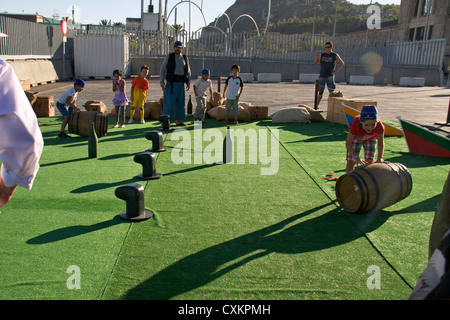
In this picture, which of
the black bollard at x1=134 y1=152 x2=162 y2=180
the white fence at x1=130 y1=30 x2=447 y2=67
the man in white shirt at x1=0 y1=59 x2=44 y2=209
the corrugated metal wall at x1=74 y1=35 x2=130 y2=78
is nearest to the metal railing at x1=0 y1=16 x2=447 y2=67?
the white fence at x1=130 y1=30 x2=447 y2=67

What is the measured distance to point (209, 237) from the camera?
180 inches

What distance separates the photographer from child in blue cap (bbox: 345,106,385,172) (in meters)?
5.88

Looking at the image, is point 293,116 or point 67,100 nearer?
point 67,100

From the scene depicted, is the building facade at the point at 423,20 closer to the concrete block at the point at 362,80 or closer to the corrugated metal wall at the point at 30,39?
the concrete block at the point at 362,80

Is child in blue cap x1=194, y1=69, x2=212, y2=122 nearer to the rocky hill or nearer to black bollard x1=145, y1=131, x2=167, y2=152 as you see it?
black bollard x1=145, y1=131, x2=167, y2=152

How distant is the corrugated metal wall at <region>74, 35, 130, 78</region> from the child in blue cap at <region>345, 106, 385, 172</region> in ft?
92.5

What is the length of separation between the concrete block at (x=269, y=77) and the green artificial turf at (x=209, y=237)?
28827mm

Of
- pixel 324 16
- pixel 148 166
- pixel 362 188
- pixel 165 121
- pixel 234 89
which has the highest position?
pixel 324 16

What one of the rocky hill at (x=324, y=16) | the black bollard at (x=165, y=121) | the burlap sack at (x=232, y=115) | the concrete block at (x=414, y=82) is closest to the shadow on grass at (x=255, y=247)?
the black bollard at (x=165, y=121)

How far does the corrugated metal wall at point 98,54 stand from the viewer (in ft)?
103

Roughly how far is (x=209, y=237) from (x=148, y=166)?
2567 mm

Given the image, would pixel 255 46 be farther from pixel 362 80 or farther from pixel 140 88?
pixel 140 88

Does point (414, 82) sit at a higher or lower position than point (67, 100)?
higher

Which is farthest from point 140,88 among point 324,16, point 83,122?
point 324,16
